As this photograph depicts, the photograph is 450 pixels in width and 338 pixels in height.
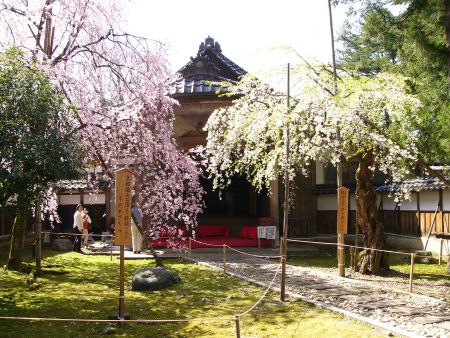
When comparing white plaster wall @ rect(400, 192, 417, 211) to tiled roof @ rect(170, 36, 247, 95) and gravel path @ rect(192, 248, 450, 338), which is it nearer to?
gravel path @ rect(192, 248, 450, 338)

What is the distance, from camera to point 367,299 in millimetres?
9164

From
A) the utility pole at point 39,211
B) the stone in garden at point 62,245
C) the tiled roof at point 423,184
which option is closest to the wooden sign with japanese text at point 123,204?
the utility pole at point 39,211

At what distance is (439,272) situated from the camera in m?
13.7

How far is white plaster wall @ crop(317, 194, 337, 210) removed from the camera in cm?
2224

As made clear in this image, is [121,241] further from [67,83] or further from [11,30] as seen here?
[11,30]

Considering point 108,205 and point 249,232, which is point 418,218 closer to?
point 249,232

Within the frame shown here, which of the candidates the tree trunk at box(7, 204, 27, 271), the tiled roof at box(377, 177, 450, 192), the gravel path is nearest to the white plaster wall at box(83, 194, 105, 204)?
the tree trunk at box(7, 204, 27, 271)

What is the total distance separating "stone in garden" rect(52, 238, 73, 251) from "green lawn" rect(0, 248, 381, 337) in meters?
5.76

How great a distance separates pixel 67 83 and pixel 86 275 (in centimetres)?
509

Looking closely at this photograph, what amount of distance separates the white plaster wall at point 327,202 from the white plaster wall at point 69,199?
11.3m

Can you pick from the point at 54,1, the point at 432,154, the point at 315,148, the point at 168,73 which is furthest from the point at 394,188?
the point at 54,1

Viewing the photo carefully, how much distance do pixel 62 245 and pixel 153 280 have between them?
9470mm

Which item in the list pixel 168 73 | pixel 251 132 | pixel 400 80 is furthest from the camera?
pixel 168 73

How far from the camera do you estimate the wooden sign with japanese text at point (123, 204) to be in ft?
26.9
